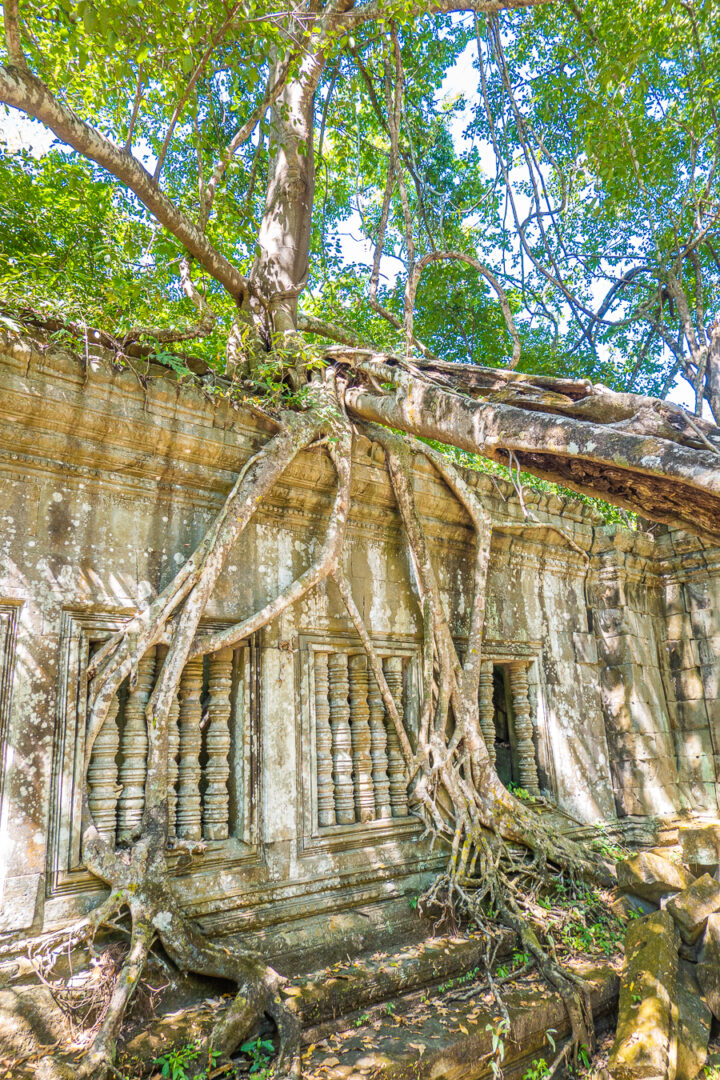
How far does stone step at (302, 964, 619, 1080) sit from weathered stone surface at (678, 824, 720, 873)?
2.81ft

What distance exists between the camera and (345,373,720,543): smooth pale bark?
2795 millimetres

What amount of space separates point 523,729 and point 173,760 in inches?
110

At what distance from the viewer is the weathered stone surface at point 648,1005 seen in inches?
101

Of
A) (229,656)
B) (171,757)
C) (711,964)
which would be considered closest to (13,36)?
(229,656)

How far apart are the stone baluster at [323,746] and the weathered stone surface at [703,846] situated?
77.4 inches

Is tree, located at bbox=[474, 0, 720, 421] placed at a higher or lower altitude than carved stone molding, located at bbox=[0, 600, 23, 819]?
higher

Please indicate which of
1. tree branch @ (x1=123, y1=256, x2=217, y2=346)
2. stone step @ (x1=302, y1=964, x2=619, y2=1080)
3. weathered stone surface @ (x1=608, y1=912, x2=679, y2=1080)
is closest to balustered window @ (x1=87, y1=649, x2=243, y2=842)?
stone step @ (x1=302, y1=964, x2=619, y2=1080)

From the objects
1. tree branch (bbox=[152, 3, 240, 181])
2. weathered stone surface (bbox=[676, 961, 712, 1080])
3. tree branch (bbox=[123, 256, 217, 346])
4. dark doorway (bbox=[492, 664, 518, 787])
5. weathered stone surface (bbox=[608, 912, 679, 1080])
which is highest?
tree branch (bbox=[152, 3, 240, 181])

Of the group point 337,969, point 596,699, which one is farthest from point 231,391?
point 596,699

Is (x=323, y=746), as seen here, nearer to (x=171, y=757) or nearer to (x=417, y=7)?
(x=171, y=757)

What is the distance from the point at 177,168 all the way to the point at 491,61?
334 centimetres

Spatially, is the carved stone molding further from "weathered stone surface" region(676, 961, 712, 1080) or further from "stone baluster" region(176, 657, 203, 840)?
"weathered stone surface" region(676, 961, 712, 1080)

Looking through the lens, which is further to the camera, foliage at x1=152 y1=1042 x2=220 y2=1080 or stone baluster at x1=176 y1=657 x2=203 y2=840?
stone baluster at x1=176 y1=657 x2=203 y2=840

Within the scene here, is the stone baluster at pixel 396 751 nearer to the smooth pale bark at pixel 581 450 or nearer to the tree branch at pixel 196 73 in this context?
the smooth pale bark at pixel 581 450
